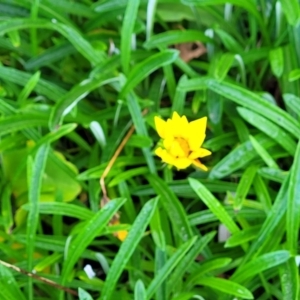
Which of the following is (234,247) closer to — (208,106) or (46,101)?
(208,106)

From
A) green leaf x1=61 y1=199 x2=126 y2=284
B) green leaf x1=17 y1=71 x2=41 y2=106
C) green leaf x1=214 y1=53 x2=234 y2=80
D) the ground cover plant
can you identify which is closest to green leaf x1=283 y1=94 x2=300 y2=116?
the ground cover plant

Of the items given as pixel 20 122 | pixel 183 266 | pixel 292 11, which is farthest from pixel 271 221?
pixel 20 122

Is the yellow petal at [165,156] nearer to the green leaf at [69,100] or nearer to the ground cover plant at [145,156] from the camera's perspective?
the ground cover plant at [145,156]

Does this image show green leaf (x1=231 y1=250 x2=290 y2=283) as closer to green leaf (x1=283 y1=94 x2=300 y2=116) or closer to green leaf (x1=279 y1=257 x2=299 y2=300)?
green leaf (x1=279 y1=257 x2=299 y2=300)

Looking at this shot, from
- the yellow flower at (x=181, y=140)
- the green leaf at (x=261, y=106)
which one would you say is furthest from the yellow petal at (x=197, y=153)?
the green leaf at (x=261, y=106)

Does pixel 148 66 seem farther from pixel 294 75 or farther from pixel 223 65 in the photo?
pixel 294 75

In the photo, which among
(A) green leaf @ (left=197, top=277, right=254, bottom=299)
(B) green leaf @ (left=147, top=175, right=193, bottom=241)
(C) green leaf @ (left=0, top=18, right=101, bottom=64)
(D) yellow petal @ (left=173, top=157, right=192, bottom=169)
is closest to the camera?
(D) yellow petal @ (left=173, top=157, right=192, bottom=169)

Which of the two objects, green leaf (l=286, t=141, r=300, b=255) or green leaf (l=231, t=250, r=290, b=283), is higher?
green leaf (l=286, t=141, r=300, b=255)

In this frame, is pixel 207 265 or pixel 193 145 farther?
pixel 207 265

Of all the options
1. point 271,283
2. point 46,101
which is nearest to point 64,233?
point 46,101
